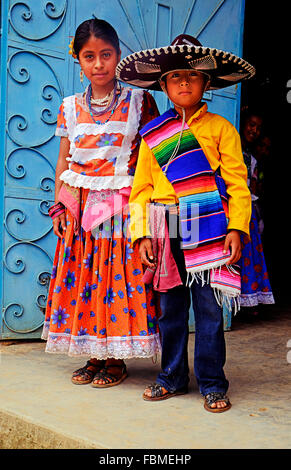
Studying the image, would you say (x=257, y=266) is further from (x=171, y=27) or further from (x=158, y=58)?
(x=158, y=58)

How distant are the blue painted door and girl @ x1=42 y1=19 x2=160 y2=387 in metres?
0.79

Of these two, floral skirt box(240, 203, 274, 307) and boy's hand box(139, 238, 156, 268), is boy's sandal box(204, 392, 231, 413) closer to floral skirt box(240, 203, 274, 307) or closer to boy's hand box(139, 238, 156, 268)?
boy's hand box(139, 238, 156, 268)

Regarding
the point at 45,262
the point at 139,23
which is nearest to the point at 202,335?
the point at 45,262

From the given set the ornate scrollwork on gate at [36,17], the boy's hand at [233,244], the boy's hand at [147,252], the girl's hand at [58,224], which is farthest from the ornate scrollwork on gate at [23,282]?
the boy's hand at [233,244]

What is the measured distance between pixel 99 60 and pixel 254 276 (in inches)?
109

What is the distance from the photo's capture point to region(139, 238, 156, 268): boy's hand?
102 inches

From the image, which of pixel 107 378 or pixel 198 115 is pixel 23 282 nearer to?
pixel 107 378

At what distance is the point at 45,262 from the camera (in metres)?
3.72

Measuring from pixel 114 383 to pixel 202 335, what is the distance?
0.58 metres

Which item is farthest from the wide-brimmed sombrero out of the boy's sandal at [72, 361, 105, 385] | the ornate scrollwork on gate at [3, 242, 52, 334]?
the boy's sandal at [72, 361, 105, 385]

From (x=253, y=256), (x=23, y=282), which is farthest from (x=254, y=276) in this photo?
(x=23, y=282)

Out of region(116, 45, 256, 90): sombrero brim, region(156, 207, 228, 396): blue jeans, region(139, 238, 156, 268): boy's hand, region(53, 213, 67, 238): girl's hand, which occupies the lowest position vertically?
region(156, 207, 228, 396): blue jeans

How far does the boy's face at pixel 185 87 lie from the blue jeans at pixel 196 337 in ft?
2.05

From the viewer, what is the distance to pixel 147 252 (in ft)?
8.55
